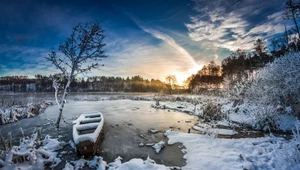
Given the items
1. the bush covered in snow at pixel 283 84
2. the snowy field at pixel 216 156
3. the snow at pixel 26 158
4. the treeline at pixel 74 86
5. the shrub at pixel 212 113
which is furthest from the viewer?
the treeline at pixel 74 86

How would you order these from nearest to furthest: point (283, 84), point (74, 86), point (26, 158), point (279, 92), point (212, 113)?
point (26, 158) → point (283, 84) → point (279, 92) → point (212, 113) → point (74, 86)

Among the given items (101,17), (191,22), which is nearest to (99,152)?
(101,17)

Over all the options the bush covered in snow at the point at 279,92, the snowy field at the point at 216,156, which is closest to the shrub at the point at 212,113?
the bush covered in snow at the point at 279,92

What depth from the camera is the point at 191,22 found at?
12180mm

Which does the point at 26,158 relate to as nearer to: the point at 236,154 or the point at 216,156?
the point at 216,156

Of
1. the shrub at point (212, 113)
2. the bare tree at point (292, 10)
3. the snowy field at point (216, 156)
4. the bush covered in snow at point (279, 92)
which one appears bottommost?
the snowy field at point (216, 156)

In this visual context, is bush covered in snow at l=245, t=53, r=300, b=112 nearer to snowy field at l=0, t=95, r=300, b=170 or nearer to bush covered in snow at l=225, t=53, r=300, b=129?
bush covered in snow at l=225, t=53, r=300, b=129

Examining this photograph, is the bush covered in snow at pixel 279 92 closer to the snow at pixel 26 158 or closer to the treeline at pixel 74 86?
the snow at pixel 26 158

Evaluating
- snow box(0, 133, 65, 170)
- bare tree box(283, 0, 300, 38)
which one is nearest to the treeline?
bare tree box(283, 0, 300, 38)

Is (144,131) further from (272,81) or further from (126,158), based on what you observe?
(272,81)

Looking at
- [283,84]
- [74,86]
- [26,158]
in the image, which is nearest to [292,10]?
[283,84]

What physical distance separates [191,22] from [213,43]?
3834 millimetres

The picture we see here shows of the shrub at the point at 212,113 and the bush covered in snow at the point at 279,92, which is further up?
the bush covered in snow at the point at 279,92

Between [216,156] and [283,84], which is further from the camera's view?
[283,84]
